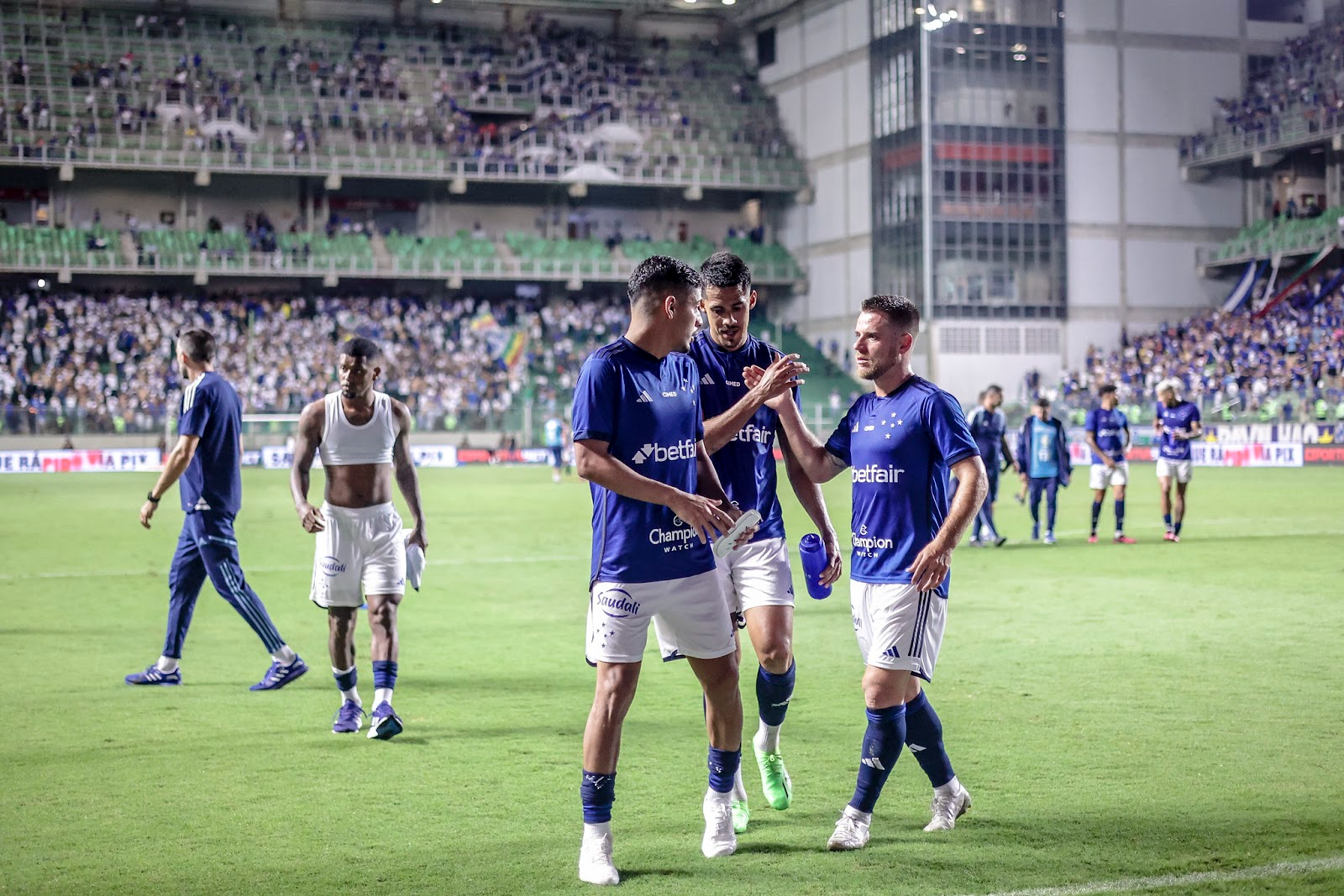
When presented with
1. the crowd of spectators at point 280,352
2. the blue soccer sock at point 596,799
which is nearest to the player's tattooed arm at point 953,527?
the blue soccer sock at point 596,799

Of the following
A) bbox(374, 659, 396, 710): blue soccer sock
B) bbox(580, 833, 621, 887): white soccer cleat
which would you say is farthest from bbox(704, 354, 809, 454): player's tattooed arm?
bbox(374, 659, 396, 710): blue soccer sock

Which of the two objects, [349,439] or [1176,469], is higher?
[349,439]

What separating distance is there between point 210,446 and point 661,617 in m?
5.30

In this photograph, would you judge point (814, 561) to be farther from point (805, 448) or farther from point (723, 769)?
point (723, 769)

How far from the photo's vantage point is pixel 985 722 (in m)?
8.95

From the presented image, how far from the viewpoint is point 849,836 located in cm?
619

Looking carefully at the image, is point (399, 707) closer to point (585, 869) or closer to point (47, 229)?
point (585, 869)

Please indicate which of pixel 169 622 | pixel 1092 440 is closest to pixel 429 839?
pixel 169 622

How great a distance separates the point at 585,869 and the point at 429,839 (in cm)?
99

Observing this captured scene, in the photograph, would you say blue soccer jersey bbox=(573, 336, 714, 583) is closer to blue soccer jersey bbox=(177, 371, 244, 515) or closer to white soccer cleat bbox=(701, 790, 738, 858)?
white soccer cleat bbox=(701, 790, 738, 858)

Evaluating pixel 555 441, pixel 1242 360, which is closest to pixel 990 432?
pixel 555 441

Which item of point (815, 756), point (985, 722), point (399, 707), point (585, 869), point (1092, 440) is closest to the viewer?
point (585, 869)

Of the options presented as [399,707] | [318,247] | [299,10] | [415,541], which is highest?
[299,10]

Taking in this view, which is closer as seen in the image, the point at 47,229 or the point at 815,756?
the point at 815,756
